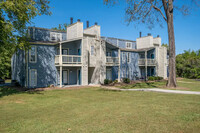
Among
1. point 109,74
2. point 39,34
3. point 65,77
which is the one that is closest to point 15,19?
point 39,34

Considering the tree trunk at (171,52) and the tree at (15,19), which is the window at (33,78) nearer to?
the tree at (15,19)

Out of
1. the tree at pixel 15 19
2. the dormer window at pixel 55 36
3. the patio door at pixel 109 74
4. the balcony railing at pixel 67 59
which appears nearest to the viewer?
the tree at pixel 15 19

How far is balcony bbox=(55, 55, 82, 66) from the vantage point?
19.8m

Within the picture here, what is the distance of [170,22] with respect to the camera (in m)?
19.1

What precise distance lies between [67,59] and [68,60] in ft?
0.58

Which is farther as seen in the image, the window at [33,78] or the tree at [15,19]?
the window at [33,78]

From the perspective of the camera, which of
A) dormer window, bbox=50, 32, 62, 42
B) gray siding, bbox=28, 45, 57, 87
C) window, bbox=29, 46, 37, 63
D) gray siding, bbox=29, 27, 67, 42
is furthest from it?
dormer window, bbox=50, 32, 62, 42

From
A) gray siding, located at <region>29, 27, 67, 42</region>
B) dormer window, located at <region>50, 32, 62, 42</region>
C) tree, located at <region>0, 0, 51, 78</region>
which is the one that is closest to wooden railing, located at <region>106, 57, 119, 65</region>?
dormer window, located at <region>50, 32, 62, 42</region>

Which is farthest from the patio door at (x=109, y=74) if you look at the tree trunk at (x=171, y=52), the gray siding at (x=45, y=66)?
the tree trunk at (x=171, y=52)

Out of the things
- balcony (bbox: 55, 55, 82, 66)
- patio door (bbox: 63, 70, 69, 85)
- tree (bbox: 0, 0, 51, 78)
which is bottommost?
patio door (bbox: 63, 70, 69, 85)

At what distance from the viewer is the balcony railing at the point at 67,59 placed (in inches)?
778

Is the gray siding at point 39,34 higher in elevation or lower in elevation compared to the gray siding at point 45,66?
higher

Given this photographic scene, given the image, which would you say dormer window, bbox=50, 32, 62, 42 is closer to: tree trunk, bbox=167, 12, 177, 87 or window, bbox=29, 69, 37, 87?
window, bbox=29, 69, 37, 87

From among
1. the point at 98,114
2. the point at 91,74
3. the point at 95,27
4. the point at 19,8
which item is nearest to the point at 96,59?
the point at 91,74
